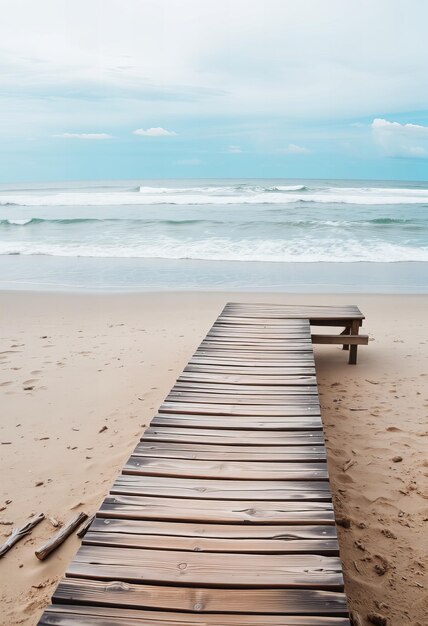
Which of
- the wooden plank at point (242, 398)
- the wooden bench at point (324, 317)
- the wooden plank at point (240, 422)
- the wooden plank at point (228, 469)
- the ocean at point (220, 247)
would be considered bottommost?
the ocean at point (220, 247)

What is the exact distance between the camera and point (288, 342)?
210 inches

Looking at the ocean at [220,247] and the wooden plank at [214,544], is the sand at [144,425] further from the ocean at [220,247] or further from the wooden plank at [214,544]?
the ocean at [220,247]

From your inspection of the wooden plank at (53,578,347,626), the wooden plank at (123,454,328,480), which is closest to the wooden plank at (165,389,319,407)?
the wooden plank at (123,454,328,480)

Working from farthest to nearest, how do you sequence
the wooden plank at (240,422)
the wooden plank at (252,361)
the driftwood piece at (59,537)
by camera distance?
the wooden plank at (252,361), the wooden plank at (240,422), the driftwood piece at (59,537)

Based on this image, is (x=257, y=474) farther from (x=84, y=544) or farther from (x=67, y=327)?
(x=67, y=327)

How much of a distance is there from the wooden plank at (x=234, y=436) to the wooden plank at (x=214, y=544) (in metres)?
0.89

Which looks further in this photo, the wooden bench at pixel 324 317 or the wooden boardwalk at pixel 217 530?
the wooden bench at pixel 324 317

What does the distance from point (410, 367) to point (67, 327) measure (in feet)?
14.6

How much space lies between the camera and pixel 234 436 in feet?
10.5

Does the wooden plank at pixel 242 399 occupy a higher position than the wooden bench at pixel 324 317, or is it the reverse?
the wooden plank at pixel 242 399

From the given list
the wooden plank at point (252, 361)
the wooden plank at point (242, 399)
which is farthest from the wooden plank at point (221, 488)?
the wooden plank at point (252, 361)

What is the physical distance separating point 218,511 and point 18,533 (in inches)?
51.5

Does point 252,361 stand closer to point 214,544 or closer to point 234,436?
point 234,436

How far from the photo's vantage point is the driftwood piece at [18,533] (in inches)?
116
